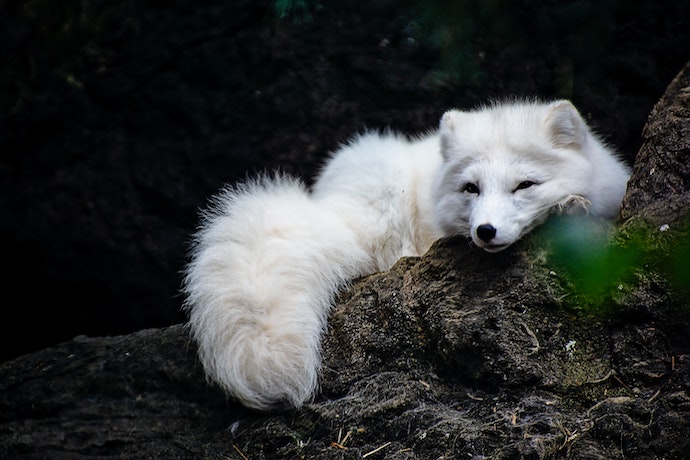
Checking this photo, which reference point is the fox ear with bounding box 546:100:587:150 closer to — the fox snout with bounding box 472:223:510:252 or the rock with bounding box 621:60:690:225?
the rock with bounding box 621:60:690:225

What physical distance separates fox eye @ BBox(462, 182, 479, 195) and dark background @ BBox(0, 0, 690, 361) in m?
1.60

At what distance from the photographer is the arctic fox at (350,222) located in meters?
3.10

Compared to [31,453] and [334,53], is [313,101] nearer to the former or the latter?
[334,53]

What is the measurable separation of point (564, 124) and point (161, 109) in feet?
9.35

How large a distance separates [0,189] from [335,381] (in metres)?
3.15

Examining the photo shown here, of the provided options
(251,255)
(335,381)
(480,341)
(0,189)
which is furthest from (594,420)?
(0,189)

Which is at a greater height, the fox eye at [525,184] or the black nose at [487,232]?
the fox eye at [525,184]

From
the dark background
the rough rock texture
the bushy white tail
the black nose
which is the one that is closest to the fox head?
the black nose

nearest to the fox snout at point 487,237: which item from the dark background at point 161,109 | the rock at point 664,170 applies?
the rock at point 664,170

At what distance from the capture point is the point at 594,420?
253 cm

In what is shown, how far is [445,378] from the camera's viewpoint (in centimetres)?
298

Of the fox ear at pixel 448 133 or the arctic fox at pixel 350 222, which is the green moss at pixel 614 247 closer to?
the arctic fox at pixel 350 222

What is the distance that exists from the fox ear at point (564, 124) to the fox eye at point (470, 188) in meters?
0.42

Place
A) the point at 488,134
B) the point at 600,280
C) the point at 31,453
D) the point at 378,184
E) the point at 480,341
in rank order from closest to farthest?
the point at 600,280, the point at 480,341, the point at 31,453, the point at 488,134, the point at 378,184
